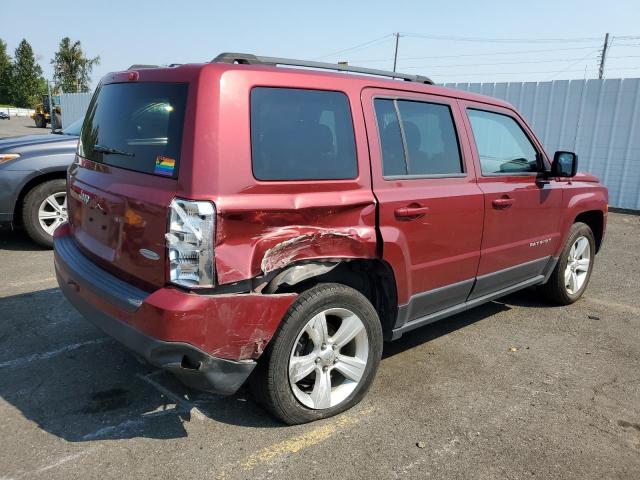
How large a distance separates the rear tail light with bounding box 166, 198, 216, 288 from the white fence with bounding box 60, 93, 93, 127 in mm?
26783

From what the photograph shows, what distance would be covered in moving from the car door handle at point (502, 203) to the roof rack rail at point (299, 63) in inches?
38.9

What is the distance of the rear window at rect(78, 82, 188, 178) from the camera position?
2489 mm

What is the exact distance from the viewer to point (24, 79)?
8212 cm

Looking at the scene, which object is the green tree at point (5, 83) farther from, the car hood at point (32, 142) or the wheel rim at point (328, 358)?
the wheel rim at point (328, 358)

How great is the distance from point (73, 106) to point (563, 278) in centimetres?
2811

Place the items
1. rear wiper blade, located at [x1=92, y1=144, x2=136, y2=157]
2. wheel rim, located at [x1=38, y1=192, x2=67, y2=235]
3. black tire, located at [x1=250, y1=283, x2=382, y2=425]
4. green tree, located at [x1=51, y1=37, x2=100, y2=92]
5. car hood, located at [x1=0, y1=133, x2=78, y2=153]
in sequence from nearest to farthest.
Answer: black tire, located at [x1=250, y1=283, x2=382, y2=425] < rear wiper blade, located at [x1=92, y1=144, x2=136, y2=157] < car hood, located at [x1=0, y1=133, x2=78, y2=153] < wheel rim, located at [x1=38, y1=192, x2=67, y2=235] < green tree, located at [x1=51, y1=37, x2=100, y2=92]

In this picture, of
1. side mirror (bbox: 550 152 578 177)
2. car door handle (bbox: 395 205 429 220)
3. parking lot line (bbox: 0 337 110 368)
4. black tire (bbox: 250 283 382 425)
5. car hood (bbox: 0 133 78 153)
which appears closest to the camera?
black tire (bbox: 250 283 382 425)

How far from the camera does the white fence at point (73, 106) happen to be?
26.4 m

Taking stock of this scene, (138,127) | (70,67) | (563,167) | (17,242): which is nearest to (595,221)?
(563,167)

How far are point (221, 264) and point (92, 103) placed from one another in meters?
1.81

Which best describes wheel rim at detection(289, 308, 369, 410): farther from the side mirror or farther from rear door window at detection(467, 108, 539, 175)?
the side mirror

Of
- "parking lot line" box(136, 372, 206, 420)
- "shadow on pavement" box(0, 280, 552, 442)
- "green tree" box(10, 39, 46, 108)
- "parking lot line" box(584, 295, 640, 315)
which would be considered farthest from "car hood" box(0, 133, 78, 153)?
"green tree" box(10, 39, 46, 108)

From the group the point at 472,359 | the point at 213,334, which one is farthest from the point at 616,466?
the point at 213,334

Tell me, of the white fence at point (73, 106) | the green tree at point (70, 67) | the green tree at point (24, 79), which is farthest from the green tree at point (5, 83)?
the white fence at point (73, 106)
